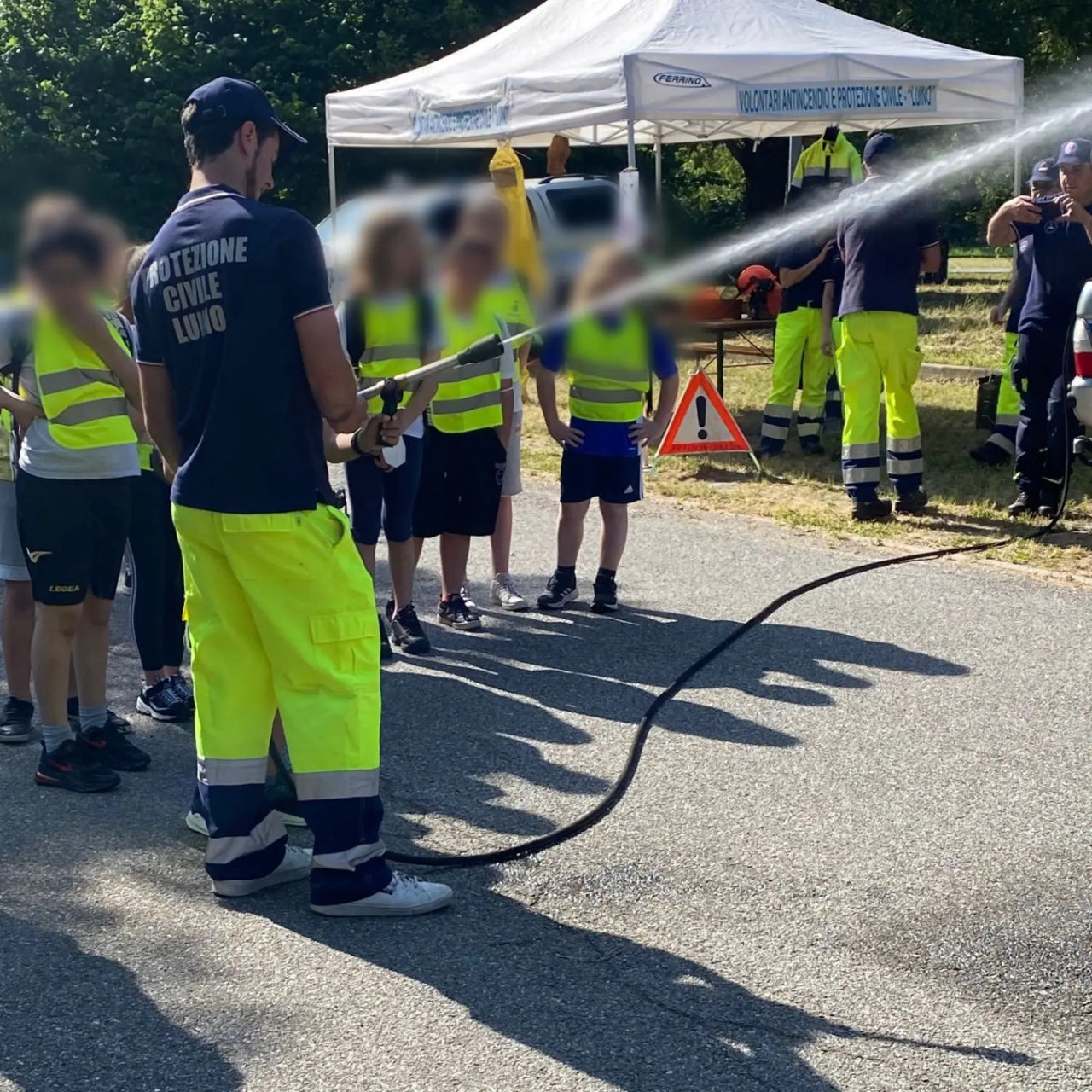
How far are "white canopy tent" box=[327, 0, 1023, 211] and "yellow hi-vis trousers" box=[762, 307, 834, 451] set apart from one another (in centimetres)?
153

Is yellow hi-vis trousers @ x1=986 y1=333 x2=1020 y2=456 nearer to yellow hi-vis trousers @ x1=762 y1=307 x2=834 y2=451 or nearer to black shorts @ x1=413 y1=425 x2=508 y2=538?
yellow hi-vis trousers @ x1=762 y1=307 x2=834 y2=451

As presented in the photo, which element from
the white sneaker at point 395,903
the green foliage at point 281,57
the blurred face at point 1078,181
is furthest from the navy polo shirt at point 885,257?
the green foliage at point 281,57

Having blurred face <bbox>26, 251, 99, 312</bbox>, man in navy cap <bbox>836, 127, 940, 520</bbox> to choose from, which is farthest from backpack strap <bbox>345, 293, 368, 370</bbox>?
man in navy cap <bbox>836, 127, 940, 520</bbox>

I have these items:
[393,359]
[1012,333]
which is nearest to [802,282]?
[1012,333]

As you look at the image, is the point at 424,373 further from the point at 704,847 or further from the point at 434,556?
the point at 434,556

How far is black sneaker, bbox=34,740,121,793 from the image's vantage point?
498cm

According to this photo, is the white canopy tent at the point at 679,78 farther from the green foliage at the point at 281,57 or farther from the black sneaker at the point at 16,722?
the green foliage at the point at 281,57

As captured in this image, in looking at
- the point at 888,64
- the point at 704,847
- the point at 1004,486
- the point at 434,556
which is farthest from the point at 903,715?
the point at 888,64

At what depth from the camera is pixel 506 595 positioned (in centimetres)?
723

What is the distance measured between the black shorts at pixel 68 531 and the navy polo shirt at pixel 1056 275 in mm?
5674

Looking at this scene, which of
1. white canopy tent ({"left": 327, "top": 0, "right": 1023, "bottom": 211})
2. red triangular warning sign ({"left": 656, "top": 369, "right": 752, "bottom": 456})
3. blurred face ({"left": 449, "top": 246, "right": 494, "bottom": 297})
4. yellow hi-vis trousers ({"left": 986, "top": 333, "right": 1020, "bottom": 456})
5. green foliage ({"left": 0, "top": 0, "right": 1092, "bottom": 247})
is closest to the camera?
blurred face ({"left": 449, "top": 246, "right": 494, "bottom": 297})

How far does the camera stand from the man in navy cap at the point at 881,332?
28.3 feet

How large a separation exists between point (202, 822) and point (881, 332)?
17.9ft

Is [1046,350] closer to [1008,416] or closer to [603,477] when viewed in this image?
[1008,416]
